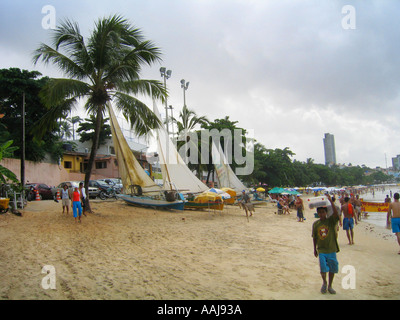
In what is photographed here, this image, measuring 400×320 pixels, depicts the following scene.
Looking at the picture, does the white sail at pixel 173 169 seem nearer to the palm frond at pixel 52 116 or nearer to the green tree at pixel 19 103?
the palm frond at pixel 52 116

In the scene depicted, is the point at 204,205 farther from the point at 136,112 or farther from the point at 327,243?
the point at 327,243

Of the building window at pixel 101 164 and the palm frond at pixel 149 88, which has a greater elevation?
the palm frond at pixel 149 88

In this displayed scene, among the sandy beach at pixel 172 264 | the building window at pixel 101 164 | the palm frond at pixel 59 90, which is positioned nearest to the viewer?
the sandy beach at pixel 172 264

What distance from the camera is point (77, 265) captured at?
664 centimetres

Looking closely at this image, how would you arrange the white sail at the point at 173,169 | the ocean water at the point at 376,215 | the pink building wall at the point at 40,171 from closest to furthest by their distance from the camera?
the ocean water at the point at 376,215, the white sail at the point at 173,169, the pink building wall at the point at 40,171

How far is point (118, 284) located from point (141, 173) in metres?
13.7

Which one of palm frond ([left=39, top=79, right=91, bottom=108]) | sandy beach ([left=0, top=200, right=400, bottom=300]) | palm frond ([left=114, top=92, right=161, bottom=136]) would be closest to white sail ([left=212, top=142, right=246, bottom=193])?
palm frond ([left=114, top=92, right=161, bottom=136])

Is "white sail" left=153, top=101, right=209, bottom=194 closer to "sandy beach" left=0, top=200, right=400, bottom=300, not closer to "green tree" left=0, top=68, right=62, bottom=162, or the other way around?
"sandy beach" left=0, top=200, right=400, bottom=300

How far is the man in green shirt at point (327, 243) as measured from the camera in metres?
5.16

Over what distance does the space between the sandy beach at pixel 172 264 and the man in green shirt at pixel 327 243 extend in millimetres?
446

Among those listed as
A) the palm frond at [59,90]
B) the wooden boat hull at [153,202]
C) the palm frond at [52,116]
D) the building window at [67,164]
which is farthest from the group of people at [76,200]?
the building window at [67,164]

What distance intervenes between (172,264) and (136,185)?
12414 millimetres
